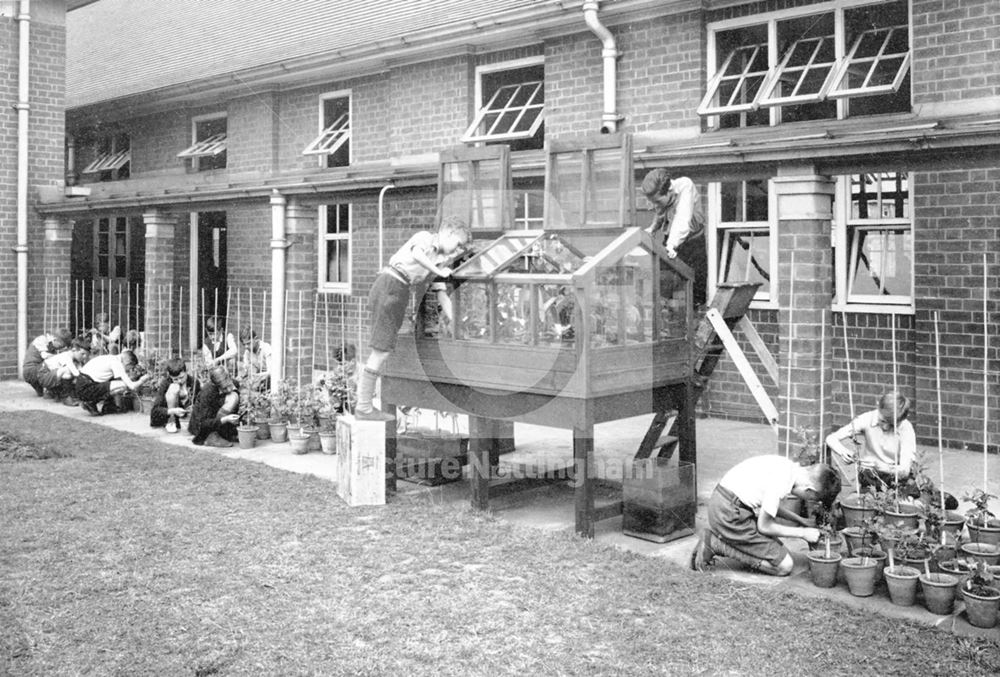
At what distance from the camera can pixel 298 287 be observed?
12.8m

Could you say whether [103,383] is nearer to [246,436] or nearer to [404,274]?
[246,436]

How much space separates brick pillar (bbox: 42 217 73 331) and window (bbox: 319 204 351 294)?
4601mm

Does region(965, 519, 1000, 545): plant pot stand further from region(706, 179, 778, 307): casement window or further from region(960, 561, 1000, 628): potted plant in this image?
region(706, 179, 778, 307): casement window

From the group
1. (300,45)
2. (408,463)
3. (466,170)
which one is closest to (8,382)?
(300,45)

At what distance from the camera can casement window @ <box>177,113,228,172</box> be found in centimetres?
1927

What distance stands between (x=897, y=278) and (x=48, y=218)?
14.5 m

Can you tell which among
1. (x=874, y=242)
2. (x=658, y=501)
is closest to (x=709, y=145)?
(x=658, y=501)

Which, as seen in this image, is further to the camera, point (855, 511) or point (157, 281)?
point (157, 281)

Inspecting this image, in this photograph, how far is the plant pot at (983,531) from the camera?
246 inches

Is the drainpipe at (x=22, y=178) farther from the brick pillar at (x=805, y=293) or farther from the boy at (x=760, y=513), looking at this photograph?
the boy at (x=760, y=513)

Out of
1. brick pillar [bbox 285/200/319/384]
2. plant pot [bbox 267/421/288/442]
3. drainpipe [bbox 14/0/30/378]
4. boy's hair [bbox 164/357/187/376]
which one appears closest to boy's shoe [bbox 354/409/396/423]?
plant pot [bbox 267/421/288/442]

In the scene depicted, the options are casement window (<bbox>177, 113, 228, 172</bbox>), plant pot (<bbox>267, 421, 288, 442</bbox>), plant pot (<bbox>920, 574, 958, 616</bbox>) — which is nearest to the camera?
plant pot (<bbox>920, 574, 958, 616</bbox>)

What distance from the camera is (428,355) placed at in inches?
327

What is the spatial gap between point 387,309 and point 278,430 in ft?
12.5
